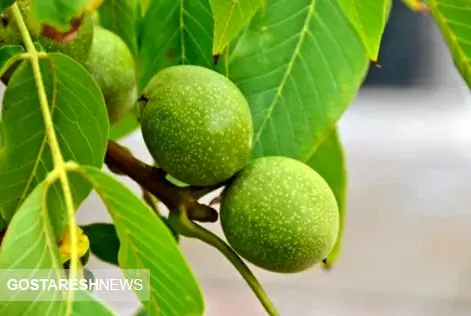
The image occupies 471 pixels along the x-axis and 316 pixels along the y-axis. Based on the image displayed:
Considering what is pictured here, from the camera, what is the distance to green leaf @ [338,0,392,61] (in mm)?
448

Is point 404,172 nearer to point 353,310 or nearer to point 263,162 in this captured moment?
point 353,310

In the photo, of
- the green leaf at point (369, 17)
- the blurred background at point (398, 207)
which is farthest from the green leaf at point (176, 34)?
the blurred background at point (398, 207)

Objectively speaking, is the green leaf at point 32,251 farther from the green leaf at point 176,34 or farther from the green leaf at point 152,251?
the green leaf at point 176,34

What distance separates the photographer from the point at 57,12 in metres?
0.38

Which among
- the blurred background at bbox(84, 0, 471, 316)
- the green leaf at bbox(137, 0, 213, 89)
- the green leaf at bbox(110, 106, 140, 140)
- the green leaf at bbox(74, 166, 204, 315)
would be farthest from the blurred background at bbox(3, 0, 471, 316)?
the green leaf at bbox(74, 166, 204, 315)

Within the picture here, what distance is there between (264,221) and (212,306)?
1.67 m

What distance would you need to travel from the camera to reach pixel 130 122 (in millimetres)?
674

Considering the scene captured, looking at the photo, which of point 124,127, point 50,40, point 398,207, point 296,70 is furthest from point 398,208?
point 50,40

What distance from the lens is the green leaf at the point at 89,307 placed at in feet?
1.23

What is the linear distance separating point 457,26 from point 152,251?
230 millimetres

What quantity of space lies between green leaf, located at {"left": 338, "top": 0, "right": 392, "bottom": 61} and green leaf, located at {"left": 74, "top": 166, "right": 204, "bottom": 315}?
144 mm

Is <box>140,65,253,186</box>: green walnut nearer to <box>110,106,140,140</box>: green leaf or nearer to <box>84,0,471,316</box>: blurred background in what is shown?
<box>110,106,140,140</box>: green leaf

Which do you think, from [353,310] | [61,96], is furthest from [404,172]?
[61,96]

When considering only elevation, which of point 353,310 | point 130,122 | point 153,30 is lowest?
point 353,310
